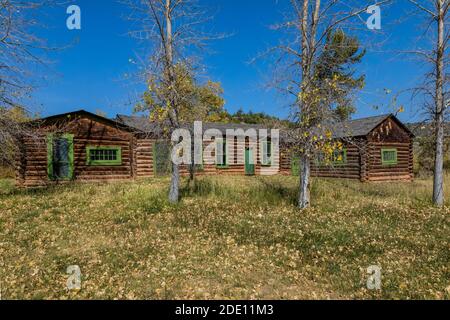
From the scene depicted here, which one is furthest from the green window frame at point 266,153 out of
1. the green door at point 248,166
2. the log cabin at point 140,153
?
the green door at point 248,166

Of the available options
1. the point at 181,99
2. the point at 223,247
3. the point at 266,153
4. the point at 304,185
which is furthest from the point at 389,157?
the point at 223,247

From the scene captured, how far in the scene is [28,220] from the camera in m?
9.79

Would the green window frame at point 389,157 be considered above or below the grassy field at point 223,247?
above

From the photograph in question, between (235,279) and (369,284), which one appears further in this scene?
(235,279)

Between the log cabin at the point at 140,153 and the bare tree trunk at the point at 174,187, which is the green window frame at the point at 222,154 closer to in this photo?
the log cabin at the point at 140,153

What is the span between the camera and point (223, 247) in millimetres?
7352

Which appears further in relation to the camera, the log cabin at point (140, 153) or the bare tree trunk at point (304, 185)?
the log cabin at point (140, 153)

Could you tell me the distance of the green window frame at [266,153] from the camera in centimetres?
2641

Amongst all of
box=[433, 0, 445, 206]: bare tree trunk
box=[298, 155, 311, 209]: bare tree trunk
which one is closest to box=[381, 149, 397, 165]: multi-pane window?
box=[433, 0, 445, 206]: bare tree trunk

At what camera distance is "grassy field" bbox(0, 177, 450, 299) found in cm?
529

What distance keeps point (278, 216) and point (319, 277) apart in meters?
4.48
